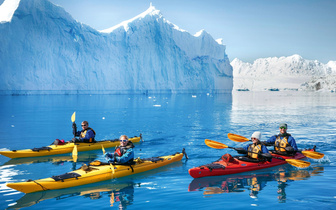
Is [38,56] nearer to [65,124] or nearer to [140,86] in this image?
[140,86]

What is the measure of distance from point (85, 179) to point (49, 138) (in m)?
7.04

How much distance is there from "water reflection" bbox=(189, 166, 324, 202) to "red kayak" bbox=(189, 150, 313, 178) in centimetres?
12

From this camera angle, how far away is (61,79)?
44.1 meters

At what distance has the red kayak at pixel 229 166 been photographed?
714cm

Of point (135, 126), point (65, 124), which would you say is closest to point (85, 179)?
point (135, 126)

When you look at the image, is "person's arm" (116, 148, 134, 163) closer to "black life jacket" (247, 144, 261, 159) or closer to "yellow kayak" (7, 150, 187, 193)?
"yellow kayak" (7, 150, 187, 193)

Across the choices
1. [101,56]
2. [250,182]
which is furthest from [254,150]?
[101,56]

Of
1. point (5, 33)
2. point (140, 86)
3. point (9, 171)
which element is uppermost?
point (5, 33)

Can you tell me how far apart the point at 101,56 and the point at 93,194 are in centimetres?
4346

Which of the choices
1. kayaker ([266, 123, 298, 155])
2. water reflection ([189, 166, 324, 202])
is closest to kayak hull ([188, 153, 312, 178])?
water reflection ([189, 166, 324, 202])

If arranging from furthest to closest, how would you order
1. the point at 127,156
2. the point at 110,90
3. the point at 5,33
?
the point at 110,90, the point at 5,33, the point at 127,156

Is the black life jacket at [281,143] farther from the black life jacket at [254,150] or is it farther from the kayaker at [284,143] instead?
the black life jacket at [254,150]

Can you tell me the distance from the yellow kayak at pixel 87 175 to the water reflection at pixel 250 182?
1440 millimetres

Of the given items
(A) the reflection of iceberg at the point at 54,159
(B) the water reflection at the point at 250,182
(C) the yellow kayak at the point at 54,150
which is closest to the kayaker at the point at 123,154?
(B) the water reflection at the point at 250,182
